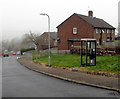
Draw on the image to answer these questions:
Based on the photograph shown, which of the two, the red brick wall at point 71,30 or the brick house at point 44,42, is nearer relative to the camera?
the red brick wall at point 71,30

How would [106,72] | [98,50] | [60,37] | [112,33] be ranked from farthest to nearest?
[112,33]
[60,37]
[98,50]
[106,72]

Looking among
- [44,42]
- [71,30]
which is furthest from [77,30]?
[44,42]

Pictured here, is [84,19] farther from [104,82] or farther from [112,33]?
[104,82]

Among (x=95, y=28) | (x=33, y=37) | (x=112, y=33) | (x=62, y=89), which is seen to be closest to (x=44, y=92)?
(x=62, y=89)

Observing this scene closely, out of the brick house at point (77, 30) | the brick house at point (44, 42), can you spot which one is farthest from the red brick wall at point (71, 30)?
the brick house at point (44, 42)

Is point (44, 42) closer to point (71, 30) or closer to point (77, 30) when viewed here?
point (71, 30)

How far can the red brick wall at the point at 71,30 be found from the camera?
43.5 meters

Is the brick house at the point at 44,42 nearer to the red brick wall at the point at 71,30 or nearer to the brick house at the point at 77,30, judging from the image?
the red brick wall at the point at 71,30

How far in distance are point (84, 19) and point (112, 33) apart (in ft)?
47.3

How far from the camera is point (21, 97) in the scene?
9.79 metres

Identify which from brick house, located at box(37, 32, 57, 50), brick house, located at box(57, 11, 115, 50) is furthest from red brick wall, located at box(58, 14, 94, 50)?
brick house, located at box(37, 32, 57, 50)

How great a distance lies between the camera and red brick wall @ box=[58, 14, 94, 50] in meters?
43.5

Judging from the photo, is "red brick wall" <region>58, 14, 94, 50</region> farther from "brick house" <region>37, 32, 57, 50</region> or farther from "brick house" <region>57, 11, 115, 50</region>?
"brick house" <region>37, 32, 57, 50</region>

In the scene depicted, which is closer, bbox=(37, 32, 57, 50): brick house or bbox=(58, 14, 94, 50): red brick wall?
bbox=(58, 14, 94, 50): red brick wall
